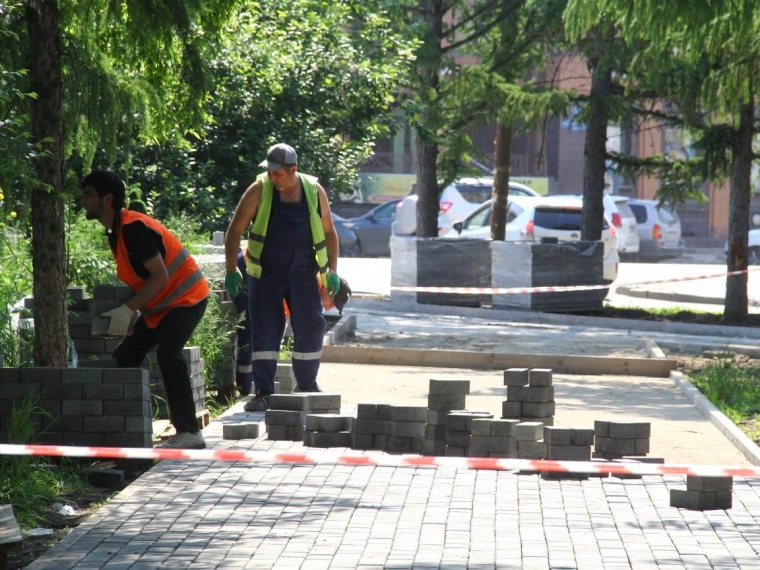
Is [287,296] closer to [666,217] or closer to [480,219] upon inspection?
[480,219]

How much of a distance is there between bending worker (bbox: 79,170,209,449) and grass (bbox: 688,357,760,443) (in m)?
3.72

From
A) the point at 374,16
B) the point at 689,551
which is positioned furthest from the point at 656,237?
the point at 689,551

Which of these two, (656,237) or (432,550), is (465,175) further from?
(432,550)

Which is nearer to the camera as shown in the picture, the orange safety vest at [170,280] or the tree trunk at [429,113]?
the orange safety vest at [170,280]

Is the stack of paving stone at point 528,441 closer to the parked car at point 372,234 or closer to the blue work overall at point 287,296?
the blue work overall at point 287,296

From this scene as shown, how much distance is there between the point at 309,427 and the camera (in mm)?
7766

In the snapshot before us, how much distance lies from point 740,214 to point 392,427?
415 inches

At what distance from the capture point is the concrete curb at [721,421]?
25.7ft

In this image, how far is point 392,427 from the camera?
7.62 m

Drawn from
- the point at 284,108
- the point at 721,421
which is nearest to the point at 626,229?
the point at 284,108

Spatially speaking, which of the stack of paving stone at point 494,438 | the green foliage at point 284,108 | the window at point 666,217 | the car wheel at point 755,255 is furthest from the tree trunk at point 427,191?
the window at point 666,217

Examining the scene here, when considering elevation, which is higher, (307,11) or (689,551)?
(307,11)

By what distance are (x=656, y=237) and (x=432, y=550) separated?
28637mm

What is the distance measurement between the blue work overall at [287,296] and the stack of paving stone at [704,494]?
129 inches
